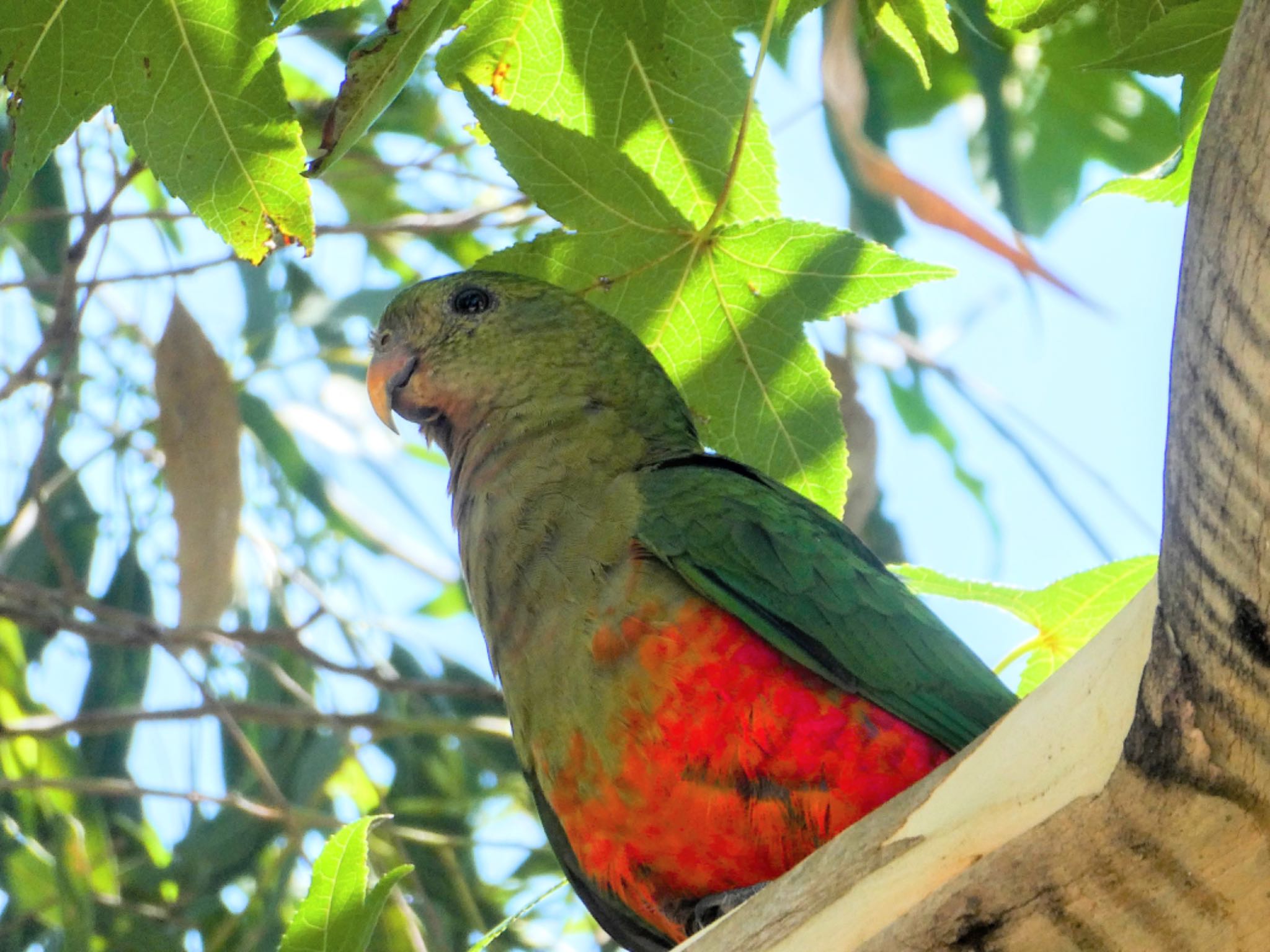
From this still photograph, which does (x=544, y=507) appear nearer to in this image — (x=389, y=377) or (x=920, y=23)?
(x=389, y=377)

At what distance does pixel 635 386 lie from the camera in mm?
2908

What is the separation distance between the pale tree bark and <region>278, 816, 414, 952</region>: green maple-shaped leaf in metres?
0.83

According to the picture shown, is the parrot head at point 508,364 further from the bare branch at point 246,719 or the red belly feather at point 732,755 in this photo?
the bare branch at point 246,719

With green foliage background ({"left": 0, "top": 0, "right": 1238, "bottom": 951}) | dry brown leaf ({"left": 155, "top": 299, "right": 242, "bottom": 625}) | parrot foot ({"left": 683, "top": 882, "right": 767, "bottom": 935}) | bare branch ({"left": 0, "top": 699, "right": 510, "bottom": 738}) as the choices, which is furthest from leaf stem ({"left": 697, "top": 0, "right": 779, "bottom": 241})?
bare branch ({"left": 0, "top": 699, "right": 510, "bottom": 738})

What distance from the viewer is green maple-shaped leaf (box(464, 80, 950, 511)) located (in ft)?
8.00

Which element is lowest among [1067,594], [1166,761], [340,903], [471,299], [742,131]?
[1166,761]

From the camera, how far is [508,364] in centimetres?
299

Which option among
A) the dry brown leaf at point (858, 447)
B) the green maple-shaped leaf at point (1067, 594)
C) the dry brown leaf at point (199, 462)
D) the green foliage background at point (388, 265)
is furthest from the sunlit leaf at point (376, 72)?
the dry brown leaf at point (858, 447)

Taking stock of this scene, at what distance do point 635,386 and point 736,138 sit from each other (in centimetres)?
60

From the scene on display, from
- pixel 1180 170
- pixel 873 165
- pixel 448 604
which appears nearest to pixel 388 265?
pixel 448 604

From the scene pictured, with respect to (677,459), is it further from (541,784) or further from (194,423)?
(194,423)

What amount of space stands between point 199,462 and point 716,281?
1474mm

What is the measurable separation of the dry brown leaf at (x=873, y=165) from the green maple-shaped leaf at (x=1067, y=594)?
2.26 feet

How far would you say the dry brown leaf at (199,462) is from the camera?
330 cm
